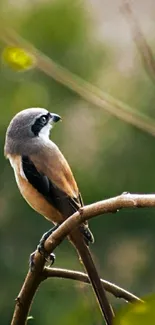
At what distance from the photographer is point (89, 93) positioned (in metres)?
0.98

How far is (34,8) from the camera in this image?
12086mm

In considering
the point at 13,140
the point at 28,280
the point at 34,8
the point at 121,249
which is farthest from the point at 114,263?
the point at 28,280

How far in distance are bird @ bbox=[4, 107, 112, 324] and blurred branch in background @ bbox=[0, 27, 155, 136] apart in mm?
766

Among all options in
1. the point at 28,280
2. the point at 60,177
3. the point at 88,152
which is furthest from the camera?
the point at 88,152

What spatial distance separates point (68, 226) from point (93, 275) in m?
0.17

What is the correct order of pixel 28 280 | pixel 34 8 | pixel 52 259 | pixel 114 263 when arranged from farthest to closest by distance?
pixel 34 8 → pixel 114 263 → pixel 52 259 → pixel 28 280

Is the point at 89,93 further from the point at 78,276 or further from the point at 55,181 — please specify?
the point at 55,181

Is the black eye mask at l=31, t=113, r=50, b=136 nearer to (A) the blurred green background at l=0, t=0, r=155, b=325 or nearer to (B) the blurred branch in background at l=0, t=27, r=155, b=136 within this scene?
(B) the blurred branch in background at l=0, t=27, r=155, b=136

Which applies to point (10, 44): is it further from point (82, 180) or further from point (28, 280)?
point (82, 180)

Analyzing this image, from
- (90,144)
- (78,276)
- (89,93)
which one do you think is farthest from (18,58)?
(90,144)

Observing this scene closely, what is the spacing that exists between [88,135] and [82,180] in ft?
1.81

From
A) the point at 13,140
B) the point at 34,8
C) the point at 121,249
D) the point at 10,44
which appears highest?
the point at 10,44

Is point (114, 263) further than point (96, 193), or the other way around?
point (96, 193)

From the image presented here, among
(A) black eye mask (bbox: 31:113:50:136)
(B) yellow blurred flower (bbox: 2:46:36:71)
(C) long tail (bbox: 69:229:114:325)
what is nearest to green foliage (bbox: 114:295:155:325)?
(B) yellow blurred flower (bbox: 2:46:36:71)
